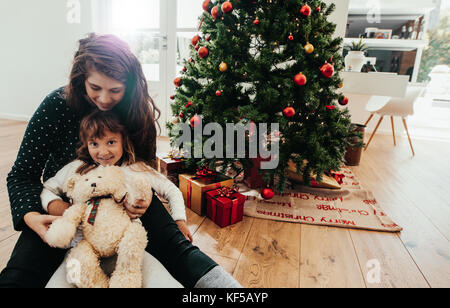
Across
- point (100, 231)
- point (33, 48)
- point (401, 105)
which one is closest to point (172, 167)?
point (100, 231)

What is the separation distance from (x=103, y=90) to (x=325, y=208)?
4.23 feet

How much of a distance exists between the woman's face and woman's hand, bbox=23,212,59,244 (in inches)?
10.9

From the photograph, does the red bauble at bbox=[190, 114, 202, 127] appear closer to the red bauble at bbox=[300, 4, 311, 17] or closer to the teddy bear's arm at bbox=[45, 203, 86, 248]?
the red bauble at bbox=[300, 4, 311, 17]

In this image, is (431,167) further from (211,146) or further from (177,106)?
(177,106)

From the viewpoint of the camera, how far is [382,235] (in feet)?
4.18

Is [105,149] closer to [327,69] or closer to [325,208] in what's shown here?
[327,69]

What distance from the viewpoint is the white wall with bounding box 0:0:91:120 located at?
2.92m

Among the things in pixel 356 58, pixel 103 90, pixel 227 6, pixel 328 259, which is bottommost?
pixel 328 259

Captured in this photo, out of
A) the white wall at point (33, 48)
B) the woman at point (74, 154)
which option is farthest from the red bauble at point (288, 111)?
the white wall at point (33, 48)

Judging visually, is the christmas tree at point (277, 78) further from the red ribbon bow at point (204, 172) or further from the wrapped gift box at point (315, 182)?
the wrapped gift box at point (315, 182)

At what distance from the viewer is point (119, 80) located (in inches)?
26.1

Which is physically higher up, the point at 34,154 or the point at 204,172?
the point at 34,154
